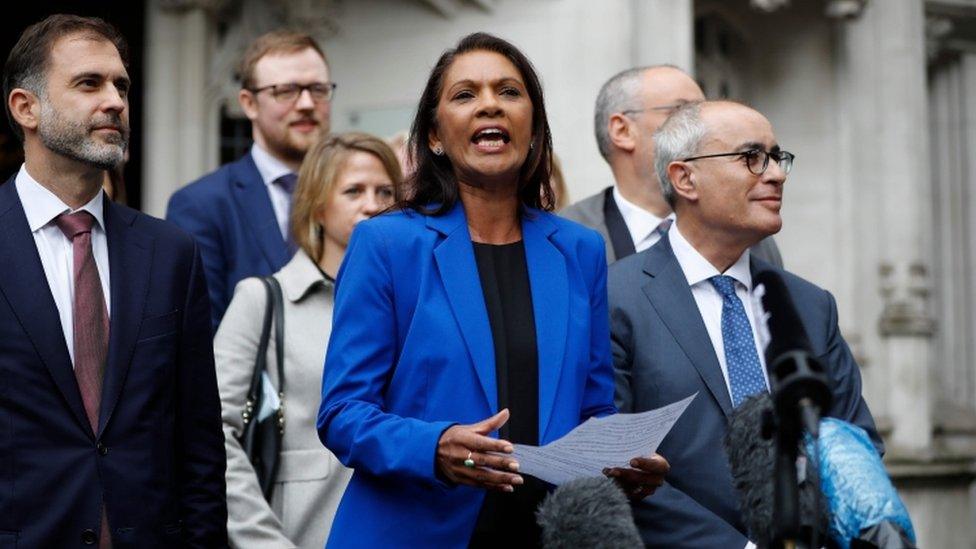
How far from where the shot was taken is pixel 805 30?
13.4m

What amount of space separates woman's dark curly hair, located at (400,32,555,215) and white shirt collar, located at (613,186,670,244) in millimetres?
1883

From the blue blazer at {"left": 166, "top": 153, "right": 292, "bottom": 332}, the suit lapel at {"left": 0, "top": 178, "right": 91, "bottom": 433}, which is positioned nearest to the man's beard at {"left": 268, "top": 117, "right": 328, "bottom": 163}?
the blue blazer at {"left": 166, "top": 153, "right": 292, "bottom": 332}

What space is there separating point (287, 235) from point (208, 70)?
4353 millimetres

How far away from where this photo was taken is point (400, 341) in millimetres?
4496

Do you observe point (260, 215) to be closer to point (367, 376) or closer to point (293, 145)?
point (293, 145)

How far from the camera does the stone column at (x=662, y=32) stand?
36.3ft

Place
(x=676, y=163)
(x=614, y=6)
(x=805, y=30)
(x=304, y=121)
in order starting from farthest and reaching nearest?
(x=805, y=30)
(x=614, y=6)
(x=304, y=121)
(x=676, y=163)

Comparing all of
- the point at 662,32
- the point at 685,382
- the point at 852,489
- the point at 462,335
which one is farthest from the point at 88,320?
the point at 662,32

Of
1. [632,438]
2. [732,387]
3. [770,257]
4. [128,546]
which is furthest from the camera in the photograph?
[770,257]

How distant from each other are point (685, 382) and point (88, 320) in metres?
1.73

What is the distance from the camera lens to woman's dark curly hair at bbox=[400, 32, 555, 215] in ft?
15.6

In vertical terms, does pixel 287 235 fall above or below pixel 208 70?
below

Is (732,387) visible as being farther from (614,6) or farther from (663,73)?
(614,6)

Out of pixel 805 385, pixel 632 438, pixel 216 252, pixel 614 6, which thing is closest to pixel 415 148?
pixel 632 438
